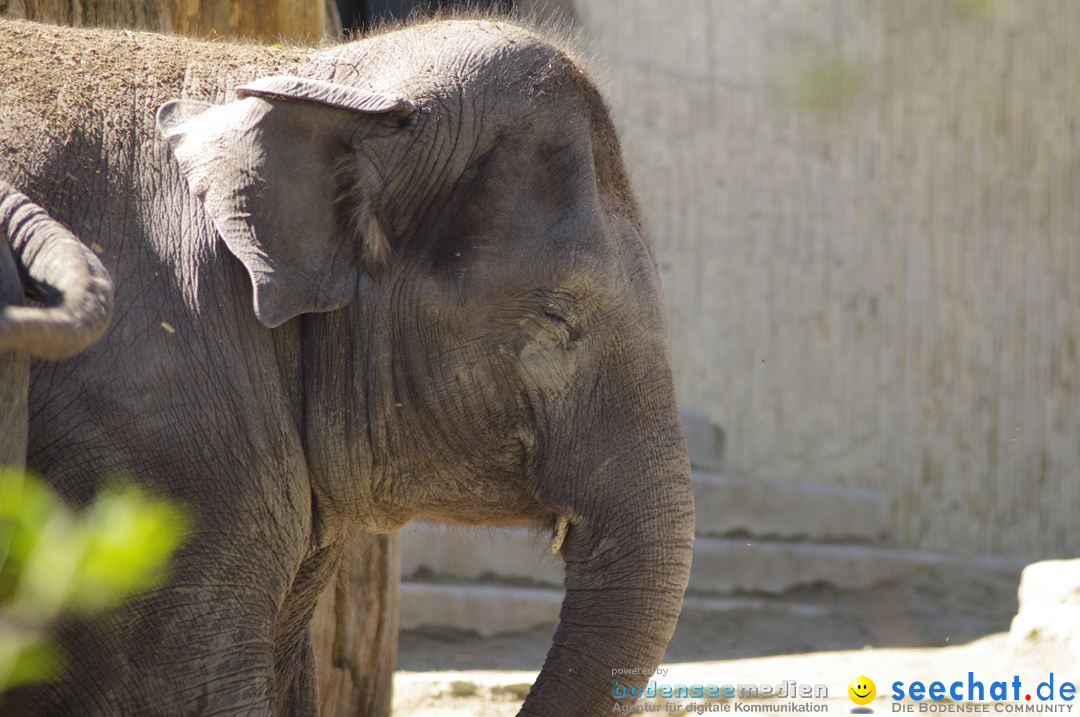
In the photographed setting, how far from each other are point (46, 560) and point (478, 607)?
599 centimetres

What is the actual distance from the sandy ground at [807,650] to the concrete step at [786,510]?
458mm

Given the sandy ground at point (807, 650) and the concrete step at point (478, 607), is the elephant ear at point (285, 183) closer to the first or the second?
the sandy ground at point (807, 650)

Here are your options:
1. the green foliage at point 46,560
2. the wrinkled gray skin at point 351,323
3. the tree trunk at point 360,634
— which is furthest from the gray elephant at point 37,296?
the tree trunk at point 360,634

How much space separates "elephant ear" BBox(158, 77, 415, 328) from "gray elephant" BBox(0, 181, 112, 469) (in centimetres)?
40

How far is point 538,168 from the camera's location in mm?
2908

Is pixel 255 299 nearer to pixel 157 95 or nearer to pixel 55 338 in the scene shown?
pixel 157 95

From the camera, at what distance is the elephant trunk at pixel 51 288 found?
1.93 meters

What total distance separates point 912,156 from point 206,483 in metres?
8.90

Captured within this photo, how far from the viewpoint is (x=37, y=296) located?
2.37m

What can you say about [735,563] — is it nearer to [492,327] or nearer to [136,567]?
[492,327]

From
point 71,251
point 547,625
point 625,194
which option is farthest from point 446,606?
point 71,251

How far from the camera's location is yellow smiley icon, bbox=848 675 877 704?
5316 millimetres

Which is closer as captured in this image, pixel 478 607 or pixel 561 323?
pixel 561 323

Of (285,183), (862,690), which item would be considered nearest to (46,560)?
(285,183)
